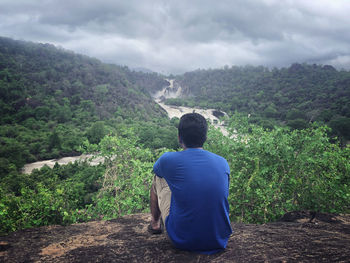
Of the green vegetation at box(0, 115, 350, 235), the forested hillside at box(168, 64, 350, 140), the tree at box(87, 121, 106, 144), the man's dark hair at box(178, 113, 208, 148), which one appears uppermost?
the forested hillside at box(168, 64, 350, 140)

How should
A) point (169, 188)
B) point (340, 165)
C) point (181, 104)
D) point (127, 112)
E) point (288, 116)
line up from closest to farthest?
point (169, 188), point (340, 165), point (288, 116), point (127, 112), point (181, 104)

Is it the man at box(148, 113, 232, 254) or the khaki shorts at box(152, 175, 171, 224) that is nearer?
the man at box(148, 113, 232, 254)

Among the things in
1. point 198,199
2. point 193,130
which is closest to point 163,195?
point 198,199

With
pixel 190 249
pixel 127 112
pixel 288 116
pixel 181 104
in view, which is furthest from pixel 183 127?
pixel 181 104

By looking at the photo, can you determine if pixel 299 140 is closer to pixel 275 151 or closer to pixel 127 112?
pixel 275 151

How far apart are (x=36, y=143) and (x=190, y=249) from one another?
33.4 m

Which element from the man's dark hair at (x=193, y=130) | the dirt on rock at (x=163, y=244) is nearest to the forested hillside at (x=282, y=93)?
the dirt on rock at (x=163, y=244)

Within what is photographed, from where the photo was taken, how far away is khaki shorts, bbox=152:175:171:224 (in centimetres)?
246

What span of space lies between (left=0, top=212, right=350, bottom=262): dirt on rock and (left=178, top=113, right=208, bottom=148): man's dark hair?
1094 millimetres

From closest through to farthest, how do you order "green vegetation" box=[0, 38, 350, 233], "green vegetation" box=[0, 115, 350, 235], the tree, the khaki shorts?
1. the khaki shorts
2. "green vegetation" box=[0, 115, 350, 235]
3. "green vegetation" box=[0, 38, 350, 233]
4. the tree

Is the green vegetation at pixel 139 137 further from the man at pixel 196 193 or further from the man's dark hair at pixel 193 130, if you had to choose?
the man's dark hair at pixel 193 130

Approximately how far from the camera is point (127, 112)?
60.0 m

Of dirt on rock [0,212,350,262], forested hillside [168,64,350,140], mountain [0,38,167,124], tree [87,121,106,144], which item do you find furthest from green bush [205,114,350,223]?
mountain [0,38,167,124]

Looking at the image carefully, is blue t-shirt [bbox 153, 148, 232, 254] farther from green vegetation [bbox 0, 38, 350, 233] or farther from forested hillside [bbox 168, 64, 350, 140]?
forested hillside [bbox 168, 64, 350, 140]
